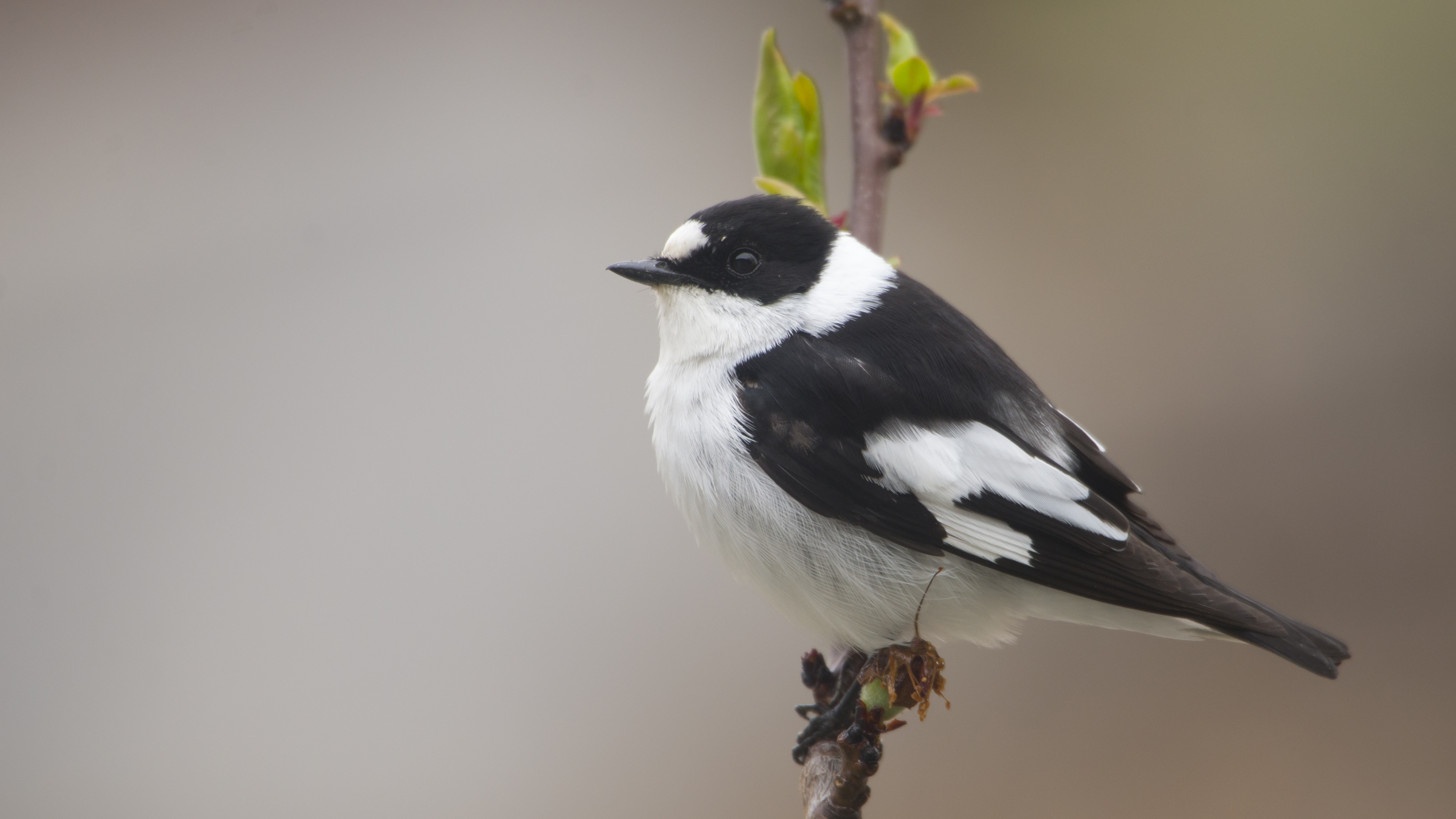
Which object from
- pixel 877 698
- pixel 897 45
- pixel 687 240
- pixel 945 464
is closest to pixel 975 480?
pixel 945 464

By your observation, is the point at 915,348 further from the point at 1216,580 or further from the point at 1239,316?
the point at 1239,316

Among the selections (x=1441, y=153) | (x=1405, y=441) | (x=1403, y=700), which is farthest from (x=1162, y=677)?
(x=1441, y=153)

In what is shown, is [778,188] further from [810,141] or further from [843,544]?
[843,544]

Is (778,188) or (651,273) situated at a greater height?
(778,188)

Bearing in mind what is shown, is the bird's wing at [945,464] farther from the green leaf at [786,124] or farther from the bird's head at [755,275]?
the green leaf at [786,124]

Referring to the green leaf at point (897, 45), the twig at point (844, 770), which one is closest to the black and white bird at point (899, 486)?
the twig at point (844, 770)

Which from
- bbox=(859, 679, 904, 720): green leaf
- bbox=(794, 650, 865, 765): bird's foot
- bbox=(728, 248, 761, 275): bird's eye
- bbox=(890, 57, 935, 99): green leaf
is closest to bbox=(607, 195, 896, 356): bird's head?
bbox=(728, 248, 761, 275): bird's eye
